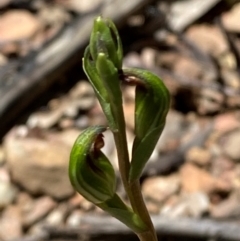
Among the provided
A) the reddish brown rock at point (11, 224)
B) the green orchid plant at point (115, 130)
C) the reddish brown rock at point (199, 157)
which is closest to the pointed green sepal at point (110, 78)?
the green orchid plant at point (115, 130)

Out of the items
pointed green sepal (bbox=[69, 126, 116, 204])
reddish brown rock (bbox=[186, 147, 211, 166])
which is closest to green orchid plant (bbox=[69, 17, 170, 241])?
pointed green sepal (bbox=[69, 126, 116, 204])

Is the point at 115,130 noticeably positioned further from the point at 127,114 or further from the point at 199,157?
the point at 127,114

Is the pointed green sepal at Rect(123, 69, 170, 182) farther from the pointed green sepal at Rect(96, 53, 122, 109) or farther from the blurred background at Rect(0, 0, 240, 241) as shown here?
the blurred background at Rect(0, 0, 240, 241)

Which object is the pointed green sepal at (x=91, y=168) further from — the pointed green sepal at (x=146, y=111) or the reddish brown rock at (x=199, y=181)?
the reddish brown rock at (x=199, y=181)

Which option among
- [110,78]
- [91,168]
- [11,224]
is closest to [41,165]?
[11,224]

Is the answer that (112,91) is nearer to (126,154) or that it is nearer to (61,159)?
(126,154)

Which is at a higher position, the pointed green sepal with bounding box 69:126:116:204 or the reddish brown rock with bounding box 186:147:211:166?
the pointed green sepal with bounding box 69:126:116:204
